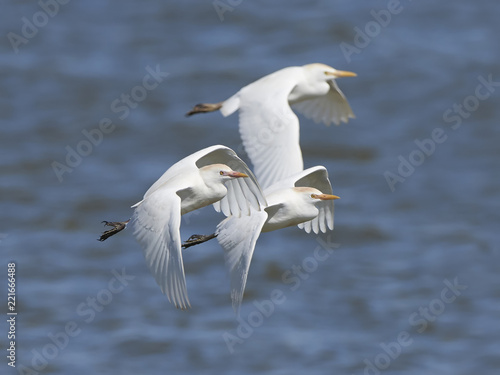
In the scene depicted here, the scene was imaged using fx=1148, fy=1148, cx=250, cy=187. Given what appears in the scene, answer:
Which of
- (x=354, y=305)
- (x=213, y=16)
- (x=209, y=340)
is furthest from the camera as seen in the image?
(x=213, y=16)

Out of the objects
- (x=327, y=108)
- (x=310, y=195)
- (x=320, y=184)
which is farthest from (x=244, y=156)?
(x=310, y=195)

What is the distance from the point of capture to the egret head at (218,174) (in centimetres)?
984

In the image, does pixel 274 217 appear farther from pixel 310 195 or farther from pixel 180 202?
pixel 180 202

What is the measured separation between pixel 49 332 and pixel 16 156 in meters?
8.05

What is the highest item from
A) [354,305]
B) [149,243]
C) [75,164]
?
[149,243]

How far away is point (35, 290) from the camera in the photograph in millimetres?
19500

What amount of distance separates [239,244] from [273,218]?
3.27 feet

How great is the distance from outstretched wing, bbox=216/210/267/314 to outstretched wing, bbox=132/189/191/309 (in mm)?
701

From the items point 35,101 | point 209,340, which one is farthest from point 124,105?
point 209,340

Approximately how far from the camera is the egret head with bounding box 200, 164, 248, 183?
A: 984cm

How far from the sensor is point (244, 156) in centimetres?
2306

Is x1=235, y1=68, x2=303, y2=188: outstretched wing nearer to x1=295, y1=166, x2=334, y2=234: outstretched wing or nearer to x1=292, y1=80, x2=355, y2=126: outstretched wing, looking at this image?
x1=295, y1=166, x2=334, y2=234: outstretched wing

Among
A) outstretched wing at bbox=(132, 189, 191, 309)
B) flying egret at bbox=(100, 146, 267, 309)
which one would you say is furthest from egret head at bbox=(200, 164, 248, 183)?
outstretched wing at bbox=(132, 189, 191, 309)

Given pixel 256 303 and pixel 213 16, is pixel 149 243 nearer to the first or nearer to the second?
pixel 256 303
